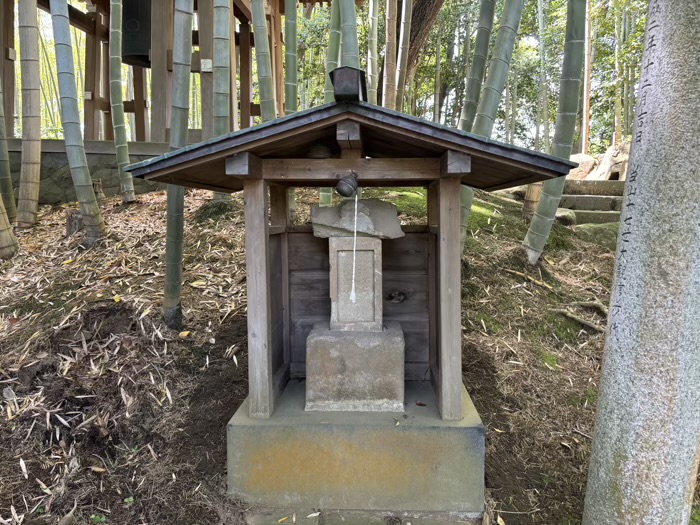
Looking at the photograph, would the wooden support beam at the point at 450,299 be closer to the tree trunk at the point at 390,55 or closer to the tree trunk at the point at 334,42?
the tree trunk at the point at 334,42

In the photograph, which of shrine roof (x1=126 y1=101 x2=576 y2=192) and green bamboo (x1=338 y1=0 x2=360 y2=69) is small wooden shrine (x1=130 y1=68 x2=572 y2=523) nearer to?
shrine roof (x1=126 y1=101 x2=576 y2=192)

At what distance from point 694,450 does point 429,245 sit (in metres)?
1.77

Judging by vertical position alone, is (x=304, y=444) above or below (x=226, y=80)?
below

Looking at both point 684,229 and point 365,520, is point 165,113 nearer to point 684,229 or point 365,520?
point 365,520

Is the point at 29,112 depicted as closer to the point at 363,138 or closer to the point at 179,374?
the point at 179,374

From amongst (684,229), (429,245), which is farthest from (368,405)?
(684,229)

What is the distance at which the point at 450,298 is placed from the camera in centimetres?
252

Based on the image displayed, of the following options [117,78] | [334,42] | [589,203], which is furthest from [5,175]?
[589,203]

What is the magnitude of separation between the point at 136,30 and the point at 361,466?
6.72 metres

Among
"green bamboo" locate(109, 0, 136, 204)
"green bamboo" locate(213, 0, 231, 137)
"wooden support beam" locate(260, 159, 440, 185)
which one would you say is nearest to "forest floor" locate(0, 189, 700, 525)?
"green bamboo" locate(109, 0, 136, 204)

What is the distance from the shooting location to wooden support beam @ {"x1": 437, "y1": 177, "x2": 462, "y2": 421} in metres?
2.49

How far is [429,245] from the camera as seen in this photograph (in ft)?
10.3

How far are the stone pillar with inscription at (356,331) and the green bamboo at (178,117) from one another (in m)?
1.15

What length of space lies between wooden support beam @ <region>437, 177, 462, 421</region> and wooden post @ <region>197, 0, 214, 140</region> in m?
2.68
